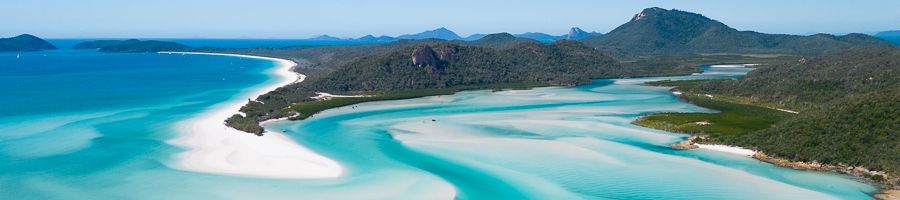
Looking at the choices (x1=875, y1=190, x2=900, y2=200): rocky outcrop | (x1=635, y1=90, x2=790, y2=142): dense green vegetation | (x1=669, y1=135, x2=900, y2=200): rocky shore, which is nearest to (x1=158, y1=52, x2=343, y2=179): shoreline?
(x1=669, y1=135, x2=900, y2=200): rocky shore

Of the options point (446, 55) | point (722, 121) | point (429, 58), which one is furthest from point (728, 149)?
point (446, 55)

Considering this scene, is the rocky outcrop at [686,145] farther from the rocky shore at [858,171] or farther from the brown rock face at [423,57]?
the brown rock face at [423,57]

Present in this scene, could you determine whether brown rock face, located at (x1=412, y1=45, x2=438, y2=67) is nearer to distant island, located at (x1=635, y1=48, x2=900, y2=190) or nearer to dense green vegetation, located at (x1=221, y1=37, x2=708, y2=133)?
dense green vegetation, located at (x1=221, y1=37, x2=708, y2=133)

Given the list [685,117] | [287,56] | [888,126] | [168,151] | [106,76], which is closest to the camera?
[888,126]

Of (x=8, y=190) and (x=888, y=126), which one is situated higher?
(x=888, y=126)

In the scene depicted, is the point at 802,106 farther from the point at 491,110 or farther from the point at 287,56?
the point at 287,56

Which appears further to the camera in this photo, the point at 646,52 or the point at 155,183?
the point at 646,52

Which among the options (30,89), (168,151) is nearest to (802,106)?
(168,151)
